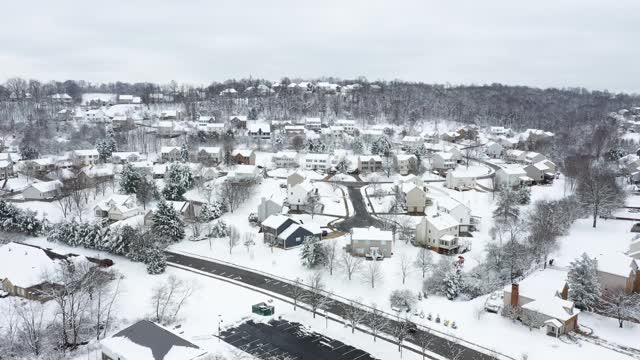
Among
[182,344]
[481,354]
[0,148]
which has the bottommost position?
[481,354]

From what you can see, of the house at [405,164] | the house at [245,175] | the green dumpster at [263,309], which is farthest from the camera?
the house at [405,164]

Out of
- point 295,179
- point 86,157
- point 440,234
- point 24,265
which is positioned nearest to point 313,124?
point 295,179

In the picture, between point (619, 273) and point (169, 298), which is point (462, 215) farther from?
point (169, 298)

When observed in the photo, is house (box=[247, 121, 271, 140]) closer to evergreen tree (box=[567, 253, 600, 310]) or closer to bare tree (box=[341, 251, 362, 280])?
bare tree (box=[341, 251, 362, 280])

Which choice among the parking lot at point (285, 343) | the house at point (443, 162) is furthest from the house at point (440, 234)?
the house at point (443, 162)

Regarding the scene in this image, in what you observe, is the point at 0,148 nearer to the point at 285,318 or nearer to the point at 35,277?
the point at 35,277

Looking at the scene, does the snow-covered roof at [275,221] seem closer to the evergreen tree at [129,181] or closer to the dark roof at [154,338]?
the dark roof at [154,338]

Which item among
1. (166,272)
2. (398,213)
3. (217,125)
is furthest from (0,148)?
(398,213)
